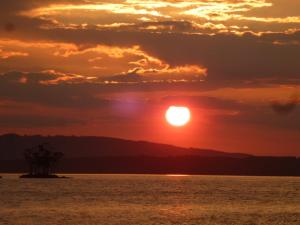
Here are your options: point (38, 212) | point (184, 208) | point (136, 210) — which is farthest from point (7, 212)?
point (184, 208)

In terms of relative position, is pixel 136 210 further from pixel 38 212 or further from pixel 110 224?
pixel 110 224

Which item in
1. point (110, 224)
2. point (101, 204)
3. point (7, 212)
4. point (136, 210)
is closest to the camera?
point (110, 224)

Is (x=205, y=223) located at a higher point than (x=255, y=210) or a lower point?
lower

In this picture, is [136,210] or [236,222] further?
[136,210]

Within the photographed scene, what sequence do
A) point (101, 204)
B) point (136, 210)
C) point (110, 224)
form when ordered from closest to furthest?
point (110, 224) → point (136, 210) → point (101, 204)

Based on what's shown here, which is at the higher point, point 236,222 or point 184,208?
point 184,208

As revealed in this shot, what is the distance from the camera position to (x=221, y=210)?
140625 millimetres

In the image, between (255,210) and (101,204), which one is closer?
(255,210)

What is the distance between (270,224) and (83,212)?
33931 millimetres

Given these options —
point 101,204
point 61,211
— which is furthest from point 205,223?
point 101,204

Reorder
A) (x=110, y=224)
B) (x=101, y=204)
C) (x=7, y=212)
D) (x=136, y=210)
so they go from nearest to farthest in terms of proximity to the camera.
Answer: (x=110, y=224) < (x=7, y=212) < (x=136, y=210) < (x=101, y=204)

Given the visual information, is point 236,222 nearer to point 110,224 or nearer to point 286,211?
point 110,224

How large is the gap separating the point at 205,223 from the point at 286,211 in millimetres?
33082

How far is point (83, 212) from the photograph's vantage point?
132m
